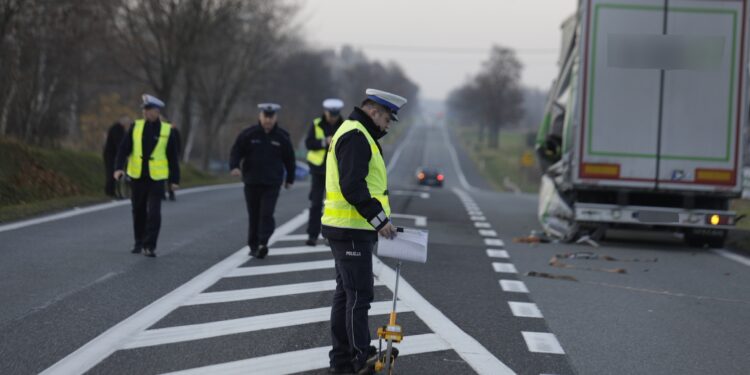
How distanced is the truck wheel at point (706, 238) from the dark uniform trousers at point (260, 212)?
23.0 ft

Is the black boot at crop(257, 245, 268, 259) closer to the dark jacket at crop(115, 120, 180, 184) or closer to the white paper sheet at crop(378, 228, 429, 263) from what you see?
the dark jacket at crop(115, 120, 180, 184)

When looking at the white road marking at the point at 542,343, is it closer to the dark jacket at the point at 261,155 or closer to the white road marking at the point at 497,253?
the dark jacket at the point at 261,155

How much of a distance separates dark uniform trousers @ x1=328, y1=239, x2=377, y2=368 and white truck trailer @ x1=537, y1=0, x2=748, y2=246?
31.6 feet

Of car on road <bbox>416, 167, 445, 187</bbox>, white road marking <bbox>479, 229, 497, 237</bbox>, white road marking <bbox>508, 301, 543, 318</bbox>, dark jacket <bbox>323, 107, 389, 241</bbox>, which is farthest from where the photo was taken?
car on road <bbox>416, 167, 445, 187</bbox>

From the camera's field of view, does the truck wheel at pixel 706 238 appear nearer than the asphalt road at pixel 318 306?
No

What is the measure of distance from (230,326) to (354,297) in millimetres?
1819

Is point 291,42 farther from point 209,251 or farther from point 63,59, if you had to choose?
point 209,251

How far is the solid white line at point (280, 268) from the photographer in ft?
37.1

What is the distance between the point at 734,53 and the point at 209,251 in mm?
7828

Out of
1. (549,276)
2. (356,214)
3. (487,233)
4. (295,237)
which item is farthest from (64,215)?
(356,214)

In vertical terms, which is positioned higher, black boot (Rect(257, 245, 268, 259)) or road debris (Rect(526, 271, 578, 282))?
black boot (Rect(257, 245, 268, 259))

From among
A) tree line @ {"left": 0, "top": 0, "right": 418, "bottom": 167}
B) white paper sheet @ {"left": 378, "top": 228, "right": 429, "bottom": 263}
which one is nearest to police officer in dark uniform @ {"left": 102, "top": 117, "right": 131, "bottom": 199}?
tree line @ {"left": 0, "top": 0, "right": 418, "bottom": 167}

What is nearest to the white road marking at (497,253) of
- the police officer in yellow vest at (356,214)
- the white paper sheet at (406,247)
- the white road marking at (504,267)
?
the white road marking at (504,267)

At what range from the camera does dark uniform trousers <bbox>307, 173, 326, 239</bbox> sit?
46.5 ft
